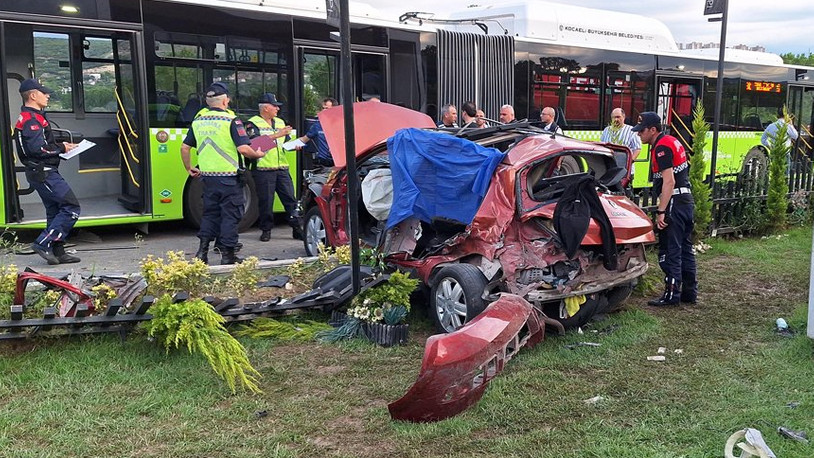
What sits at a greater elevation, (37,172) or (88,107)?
(88,107)

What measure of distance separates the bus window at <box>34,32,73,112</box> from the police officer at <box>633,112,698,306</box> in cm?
696

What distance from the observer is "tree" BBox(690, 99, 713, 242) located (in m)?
9.18

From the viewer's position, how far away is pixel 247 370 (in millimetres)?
4785

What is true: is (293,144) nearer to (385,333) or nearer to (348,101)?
(348,101)

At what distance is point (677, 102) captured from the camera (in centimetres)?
1559

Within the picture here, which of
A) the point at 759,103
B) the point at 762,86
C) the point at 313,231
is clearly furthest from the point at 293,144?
the point at 762,86

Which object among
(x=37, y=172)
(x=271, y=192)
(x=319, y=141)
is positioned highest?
(x=319, y=141)

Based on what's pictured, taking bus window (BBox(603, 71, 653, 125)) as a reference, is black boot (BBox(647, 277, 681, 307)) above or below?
below

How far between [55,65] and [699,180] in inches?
328

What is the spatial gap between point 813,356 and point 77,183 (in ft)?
29.7

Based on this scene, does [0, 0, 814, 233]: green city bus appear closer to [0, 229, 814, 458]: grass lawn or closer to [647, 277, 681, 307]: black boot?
[0, 229, 814, 458]: grass lawn

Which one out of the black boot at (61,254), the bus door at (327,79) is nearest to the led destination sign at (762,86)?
the bus door at (327,79)

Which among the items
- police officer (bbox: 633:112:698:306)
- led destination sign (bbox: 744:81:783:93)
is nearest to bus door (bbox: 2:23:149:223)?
police officer (bbox: 633:112:698:306)

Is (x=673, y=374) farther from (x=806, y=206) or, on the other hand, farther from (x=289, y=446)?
(x=806, y=206)
